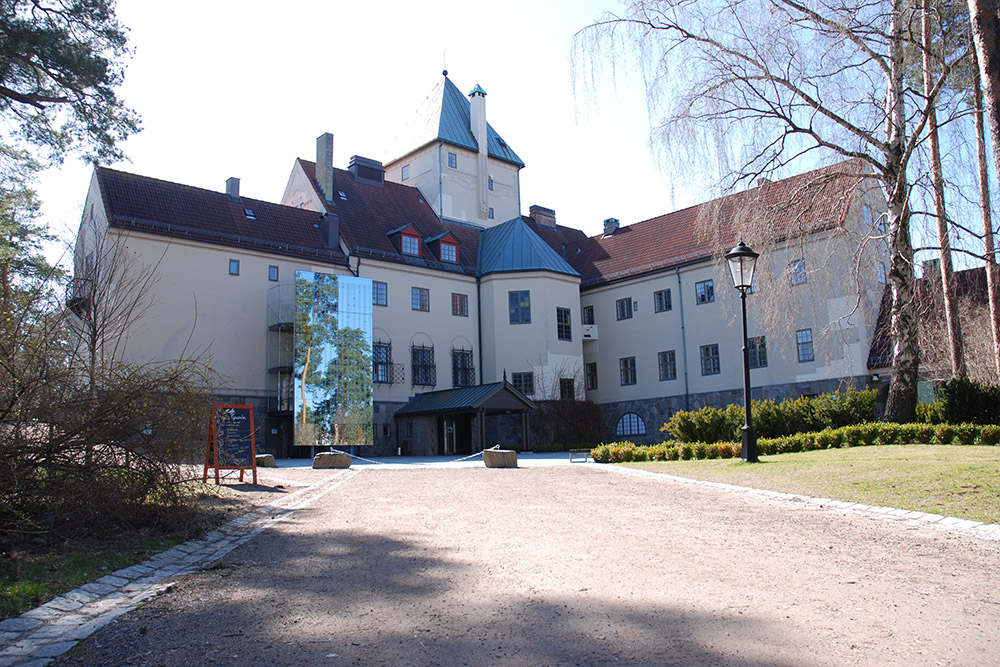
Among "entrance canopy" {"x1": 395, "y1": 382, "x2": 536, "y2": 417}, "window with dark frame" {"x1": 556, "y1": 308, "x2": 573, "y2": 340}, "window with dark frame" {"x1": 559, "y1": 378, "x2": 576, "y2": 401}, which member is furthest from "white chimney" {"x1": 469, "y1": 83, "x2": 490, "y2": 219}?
"entrance canopy" {"x1": 395, "y1": 382, "x2": 536, "y2": 417}

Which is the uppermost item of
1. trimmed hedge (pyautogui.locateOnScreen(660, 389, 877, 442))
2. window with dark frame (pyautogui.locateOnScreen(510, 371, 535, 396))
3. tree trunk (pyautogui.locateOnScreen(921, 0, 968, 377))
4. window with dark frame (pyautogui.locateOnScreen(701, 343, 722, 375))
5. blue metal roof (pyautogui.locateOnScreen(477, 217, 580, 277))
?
blue metal roof (pyautogui.locateOnScreen(477, 217, 580, 277))

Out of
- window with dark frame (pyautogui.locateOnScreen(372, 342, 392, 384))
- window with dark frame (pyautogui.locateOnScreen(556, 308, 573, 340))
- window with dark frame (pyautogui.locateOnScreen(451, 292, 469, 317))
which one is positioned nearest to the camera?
window with dark frame (pyautogui.locateOnScreen(372, 342, 392, 384))

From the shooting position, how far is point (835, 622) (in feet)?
15.1

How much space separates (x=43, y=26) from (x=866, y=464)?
15597mm

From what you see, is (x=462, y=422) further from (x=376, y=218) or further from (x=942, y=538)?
(x=942, y=538)

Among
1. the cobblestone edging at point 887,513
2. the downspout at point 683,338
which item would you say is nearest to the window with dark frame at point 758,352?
the downspout at point 683,338

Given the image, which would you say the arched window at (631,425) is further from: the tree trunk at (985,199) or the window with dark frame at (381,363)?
the tree trunk at (985,199)

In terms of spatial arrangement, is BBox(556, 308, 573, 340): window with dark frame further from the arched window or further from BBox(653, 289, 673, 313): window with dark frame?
the arched window

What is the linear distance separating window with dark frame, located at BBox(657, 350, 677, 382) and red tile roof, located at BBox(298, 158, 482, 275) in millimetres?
A: 9862

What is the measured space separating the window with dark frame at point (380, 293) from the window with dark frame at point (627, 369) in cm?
1173

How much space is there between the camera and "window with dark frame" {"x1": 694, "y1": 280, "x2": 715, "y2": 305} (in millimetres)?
34125

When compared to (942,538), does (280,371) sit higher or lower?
higher

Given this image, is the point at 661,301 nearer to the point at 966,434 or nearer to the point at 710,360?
the point at 710,360


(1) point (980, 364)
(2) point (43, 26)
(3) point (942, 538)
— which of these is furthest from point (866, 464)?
(2) point (43, 26)
